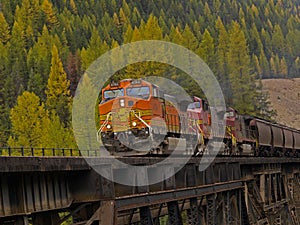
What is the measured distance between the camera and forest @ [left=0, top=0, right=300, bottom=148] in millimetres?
65625

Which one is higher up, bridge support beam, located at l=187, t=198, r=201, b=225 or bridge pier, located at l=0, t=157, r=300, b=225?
bridge pier, located at l=0, t=157, r=300, b=225

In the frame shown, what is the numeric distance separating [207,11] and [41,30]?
67621 mm

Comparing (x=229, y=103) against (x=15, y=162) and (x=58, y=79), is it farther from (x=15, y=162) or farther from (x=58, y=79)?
(x=15, y=162)

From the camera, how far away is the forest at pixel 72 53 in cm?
6562

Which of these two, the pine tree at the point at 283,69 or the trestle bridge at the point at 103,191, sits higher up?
the pine tree at the point at 283,69

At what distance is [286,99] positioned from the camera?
483 feet

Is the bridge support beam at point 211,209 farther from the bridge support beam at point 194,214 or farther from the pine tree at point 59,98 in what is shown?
the pine tree at point 59,98

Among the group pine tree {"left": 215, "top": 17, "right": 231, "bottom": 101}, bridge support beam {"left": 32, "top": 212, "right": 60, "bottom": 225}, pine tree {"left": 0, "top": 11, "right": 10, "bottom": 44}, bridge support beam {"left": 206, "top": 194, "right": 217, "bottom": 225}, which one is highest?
pine tree {"left": 0, "top": 11, "right": 10, "bottom": 44}

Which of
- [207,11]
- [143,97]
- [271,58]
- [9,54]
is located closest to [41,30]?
[9,54]

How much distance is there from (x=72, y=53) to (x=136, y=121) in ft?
266

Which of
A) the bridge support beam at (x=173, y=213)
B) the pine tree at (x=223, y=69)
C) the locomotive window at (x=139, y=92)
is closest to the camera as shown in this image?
the bridge support beam at (x=173, y=213)

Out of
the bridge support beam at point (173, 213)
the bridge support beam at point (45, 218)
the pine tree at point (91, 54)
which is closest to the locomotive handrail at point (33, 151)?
the bridge support beam at point (45, 218)

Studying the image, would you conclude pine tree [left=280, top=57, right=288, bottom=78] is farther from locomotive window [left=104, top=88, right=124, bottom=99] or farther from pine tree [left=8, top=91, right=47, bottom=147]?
locomotive window [left=104, top=88, right=124, bottom=99]

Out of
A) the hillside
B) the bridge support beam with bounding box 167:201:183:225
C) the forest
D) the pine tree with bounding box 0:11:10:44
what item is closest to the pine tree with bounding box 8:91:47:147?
the forest
